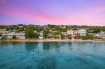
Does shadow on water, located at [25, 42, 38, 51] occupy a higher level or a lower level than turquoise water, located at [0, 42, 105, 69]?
lower

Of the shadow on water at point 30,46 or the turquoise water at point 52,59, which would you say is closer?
the turquoise water at point 52,59

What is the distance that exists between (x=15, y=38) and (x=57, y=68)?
4667cm

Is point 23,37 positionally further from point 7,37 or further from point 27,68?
point 27,68

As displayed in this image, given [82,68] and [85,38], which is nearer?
[82,68]

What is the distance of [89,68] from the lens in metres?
13.2

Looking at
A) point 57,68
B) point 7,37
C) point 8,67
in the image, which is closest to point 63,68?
point 57,68

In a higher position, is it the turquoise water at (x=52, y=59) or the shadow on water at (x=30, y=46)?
the turquoise water at (x=52, y=59)

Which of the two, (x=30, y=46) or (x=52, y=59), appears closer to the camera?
(x=52, y=59)

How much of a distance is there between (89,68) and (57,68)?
5038 mm

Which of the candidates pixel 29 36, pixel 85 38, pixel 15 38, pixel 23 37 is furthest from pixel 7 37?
pixel 85 38

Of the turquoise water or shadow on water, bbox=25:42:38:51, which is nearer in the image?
the turquoise water

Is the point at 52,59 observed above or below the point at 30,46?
above

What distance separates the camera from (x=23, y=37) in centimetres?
5350

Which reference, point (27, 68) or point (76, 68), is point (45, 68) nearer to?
point (27, 68)
